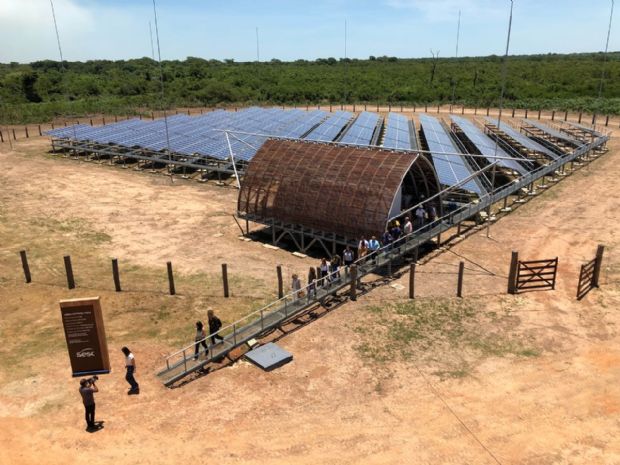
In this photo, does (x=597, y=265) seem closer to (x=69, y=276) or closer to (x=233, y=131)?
(x=69, y=276)

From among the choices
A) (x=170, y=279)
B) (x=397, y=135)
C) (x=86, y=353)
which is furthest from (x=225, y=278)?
(x=397, y=135)

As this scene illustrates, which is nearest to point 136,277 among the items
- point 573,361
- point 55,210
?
point 55,210

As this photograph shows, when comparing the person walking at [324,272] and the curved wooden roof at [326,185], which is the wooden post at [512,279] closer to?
the curved wooden roof at [326,185]

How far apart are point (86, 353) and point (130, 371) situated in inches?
55.4

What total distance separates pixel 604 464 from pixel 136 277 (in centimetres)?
A: 1938

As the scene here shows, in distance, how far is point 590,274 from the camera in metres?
21.2

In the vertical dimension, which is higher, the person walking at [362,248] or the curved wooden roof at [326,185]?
the curved wooden roof at [326,185]

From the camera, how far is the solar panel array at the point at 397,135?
1670 inches

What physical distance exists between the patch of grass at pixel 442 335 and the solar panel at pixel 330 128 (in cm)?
2919

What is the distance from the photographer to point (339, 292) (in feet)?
70.6

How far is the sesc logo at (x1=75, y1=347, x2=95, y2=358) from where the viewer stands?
1444cm

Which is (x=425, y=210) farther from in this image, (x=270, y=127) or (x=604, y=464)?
(x=270, y=127)

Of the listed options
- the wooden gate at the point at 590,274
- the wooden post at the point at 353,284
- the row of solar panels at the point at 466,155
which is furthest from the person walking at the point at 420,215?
the wooden gate at the point at 590,274

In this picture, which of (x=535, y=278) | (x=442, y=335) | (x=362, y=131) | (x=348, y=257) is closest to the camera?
(x=442, y=335)
